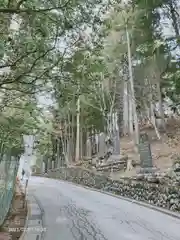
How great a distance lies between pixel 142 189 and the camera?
1209 cm

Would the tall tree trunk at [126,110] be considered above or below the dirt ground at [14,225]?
above

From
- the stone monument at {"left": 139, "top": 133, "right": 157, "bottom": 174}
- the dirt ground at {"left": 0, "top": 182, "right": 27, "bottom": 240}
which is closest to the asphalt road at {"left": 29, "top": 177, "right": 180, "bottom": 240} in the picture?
the dirt ground at {"left": 0, "top": 182, "right": 27, "bottom": 240}

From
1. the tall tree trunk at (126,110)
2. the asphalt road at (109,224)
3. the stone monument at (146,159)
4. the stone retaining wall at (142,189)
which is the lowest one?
the asphalt road at (109,224)

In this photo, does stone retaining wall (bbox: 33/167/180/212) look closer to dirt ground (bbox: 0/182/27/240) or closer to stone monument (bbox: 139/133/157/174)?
stone monument (bbox: 139/133/157/174)

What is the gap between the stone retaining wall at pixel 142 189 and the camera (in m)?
9.68

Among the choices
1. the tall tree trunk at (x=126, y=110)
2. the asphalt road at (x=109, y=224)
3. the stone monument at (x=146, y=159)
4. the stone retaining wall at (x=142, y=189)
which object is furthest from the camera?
the tall tree trunk at (x=126, y=110)

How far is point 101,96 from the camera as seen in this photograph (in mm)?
24797

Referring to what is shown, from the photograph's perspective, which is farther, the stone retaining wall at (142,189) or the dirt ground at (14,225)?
the stone retaining wall at (142,189)

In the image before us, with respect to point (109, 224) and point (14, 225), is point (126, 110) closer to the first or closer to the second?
point (109, 224)

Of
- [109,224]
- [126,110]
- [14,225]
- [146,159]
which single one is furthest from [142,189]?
[126,110]

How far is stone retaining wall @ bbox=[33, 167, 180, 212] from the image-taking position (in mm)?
9680

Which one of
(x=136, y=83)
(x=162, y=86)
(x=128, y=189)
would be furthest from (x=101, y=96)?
(x=128, y=189)

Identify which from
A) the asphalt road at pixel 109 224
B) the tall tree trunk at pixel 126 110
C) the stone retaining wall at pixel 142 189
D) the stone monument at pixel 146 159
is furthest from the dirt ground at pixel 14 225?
the tall tree trunk at pixel 126 110

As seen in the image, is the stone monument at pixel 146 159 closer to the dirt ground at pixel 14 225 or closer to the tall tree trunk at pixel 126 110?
the dirt ground at pixel 14 225
